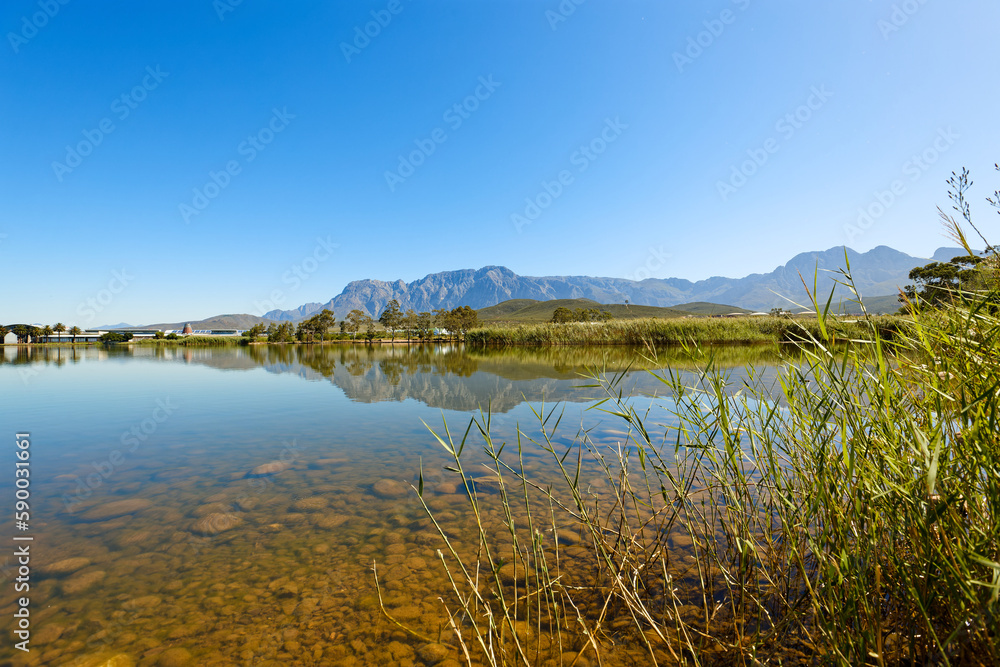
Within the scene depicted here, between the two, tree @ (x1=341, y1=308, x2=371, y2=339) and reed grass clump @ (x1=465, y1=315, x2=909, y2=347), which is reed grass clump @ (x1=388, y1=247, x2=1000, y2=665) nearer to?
reed grass clump @ (x1=465, y1=315, x2=909, y2=347)

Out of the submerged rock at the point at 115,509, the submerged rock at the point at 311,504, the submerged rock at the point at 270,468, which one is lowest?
the submerged rock at the point at 311,504

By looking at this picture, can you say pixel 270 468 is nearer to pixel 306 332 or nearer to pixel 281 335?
pixel 306 332

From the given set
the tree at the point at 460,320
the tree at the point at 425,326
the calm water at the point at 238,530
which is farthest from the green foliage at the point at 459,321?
the calm water at the point at 238,530

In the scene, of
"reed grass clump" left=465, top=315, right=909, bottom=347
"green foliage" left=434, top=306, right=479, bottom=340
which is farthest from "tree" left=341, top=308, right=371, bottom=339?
"reed grass clump" left=465, top=315, right=909, bottom=347

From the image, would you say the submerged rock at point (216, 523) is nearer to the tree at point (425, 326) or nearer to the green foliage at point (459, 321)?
the green foliage at point (459, 321)

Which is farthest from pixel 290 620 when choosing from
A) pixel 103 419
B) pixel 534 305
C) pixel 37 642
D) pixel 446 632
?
pixel 534 305

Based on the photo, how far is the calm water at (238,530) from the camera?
2.45 meters

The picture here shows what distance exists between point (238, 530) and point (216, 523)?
1.06 feet

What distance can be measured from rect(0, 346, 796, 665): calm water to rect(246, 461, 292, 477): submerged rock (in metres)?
0.05

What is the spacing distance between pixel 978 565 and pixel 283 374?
18724 mm

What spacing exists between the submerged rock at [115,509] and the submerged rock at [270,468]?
992mm

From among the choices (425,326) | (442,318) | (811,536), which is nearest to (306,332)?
(425,326)

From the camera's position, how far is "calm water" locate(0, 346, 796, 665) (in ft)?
8.04

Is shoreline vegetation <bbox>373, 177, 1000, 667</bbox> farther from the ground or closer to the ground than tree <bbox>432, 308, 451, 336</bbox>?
closer to the ground
